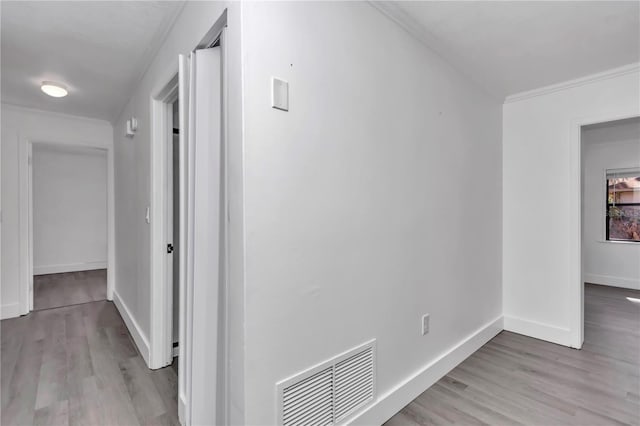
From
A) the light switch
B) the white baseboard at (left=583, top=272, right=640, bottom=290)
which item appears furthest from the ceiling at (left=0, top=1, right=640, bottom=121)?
the white baseboard at (left=583, top=272, right=640, bottom=290)

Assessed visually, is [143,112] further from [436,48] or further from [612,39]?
[612,39]

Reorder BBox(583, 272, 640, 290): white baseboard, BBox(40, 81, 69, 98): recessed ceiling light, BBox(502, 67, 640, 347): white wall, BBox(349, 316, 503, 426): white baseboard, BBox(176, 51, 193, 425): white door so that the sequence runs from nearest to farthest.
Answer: BBox(176, 51, 193, 425): white door < BBox(349, 316, 503, 426): white baseboard < BBox(502, 67, 640, 347): white wall < BBox(40, 81, 69, 98): recessed ceiling light < BBox(583, 272, 640, 290): white baseboard

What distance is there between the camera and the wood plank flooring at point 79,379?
1870mm

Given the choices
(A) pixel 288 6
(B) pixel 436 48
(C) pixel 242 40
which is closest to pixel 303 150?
(C) pixel 242 40

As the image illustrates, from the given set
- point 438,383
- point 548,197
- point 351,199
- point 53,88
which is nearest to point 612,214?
point 548,197

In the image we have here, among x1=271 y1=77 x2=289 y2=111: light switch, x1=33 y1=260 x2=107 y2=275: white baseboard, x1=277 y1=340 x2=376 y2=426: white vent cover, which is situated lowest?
x1=33 y1=260 x2=107 y2=275: white baseboard

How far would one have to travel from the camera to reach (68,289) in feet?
15.3

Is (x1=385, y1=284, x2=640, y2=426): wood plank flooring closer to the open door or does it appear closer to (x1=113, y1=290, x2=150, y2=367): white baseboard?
the open door

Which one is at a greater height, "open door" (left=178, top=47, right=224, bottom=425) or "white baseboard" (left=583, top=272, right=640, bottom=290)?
"open door" (left=178, top=47, right=224, bottom=425)

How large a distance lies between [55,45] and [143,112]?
0.68 meters

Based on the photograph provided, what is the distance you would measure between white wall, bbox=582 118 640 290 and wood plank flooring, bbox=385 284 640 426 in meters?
2.66

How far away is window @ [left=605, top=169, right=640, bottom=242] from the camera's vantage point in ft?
16.5

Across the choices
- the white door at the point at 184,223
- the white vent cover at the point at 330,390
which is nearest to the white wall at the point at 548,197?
the white vent cover at the point at 330,390

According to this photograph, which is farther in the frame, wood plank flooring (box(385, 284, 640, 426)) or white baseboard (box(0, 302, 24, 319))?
white baseboard (box(0, 302, 24, 319))
